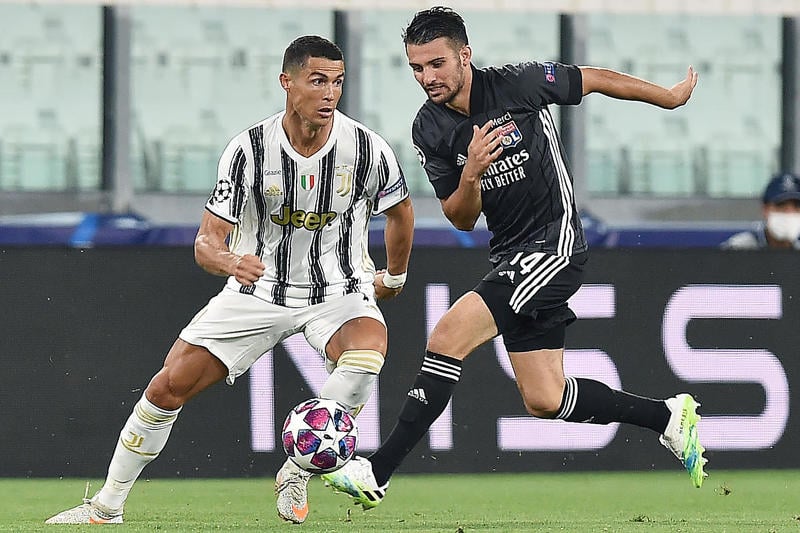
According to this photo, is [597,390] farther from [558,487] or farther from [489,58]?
[489,58]

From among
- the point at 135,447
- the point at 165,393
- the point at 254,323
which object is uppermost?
the point at 254,323

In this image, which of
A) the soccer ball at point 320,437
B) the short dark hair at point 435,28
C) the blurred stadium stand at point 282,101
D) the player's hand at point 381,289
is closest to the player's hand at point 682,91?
the short dark hair at point 435,28

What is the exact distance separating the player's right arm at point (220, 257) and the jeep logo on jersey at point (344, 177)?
0.53 meters

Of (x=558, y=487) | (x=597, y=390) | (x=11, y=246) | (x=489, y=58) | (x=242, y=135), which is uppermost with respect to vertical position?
(x=489, y=58)

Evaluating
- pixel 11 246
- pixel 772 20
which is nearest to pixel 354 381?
pixel 11 246

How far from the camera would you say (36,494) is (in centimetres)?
817

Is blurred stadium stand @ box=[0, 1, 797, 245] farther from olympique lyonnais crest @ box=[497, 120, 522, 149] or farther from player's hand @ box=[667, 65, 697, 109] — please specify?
olympique lyonnais crest @ box=[497, 120, 522, 149]

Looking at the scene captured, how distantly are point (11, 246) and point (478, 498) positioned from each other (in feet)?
10.0

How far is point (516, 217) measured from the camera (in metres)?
6.81

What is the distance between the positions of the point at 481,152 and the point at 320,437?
4.30ft

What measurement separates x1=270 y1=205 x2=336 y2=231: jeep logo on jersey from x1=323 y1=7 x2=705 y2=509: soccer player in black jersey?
1.73 ft

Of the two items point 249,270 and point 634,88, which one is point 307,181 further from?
point 634,88

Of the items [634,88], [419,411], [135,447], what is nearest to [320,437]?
[419,411]

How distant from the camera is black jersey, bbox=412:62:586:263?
6754 mm
